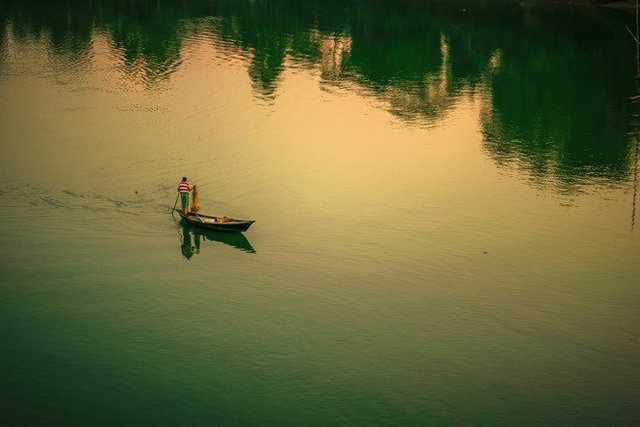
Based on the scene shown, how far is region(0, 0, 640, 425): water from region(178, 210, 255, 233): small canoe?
0.71 metres

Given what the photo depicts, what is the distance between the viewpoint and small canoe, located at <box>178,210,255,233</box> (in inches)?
1291

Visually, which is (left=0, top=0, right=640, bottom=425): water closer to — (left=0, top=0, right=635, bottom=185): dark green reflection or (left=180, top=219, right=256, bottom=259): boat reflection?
(left=180, top=219, right=256, bottom=259): boat reflection

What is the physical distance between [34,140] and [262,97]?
1638 centimetres

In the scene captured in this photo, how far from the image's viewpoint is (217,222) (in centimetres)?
3328


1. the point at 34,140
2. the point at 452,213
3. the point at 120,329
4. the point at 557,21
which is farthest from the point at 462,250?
the point at 557,21

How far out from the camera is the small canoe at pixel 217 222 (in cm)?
3278

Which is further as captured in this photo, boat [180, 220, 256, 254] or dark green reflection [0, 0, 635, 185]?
dark green reflection [0, 0, 635, 185]

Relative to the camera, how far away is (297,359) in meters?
26.4

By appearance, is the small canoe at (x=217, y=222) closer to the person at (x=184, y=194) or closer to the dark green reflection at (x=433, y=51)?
the person at (x=184, y=194)

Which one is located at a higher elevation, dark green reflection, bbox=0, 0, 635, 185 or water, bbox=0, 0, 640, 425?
dark green reflection, bbox=0, 0, 635, 185

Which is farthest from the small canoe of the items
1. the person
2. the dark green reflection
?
the dark green reflection

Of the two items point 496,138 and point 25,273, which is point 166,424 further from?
point 496,138

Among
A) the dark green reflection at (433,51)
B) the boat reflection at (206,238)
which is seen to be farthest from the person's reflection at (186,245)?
the dark green reflection at (433,51)

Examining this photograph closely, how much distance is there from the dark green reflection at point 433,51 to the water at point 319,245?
398mm
